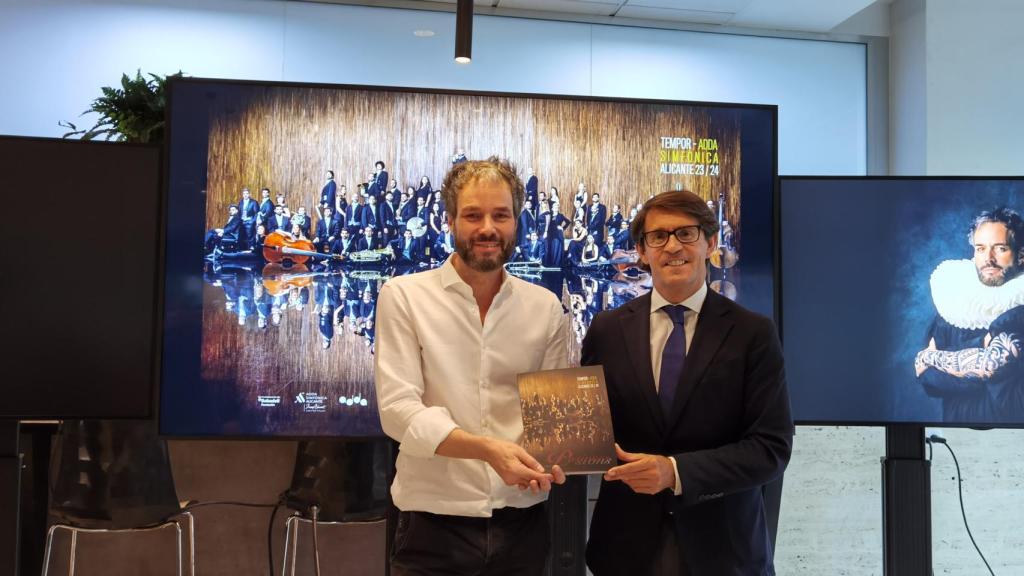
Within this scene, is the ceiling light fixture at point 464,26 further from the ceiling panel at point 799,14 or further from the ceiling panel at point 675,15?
the ceiling panel at point 799,14

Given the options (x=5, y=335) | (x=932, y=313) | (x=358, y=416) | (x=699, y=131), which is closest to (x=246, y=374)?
(x=358, y=416)

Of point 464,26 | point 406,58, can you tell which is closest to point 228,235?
point 464,26

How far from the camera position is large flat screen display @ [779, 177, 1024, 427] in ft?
10.4

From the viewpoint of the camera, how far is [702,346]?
1892 mm

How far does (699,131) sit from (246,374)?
2.03m

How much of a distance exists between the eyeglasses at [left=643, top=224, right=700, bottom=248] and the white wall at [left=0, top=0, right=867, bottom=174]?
303 centimetres

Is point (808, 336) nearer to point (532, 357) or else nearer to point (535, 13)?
point (532, 357)

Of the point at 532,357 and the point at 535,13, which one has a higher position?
the point at 535,13

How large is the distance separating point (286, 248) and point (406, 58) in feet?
6.89

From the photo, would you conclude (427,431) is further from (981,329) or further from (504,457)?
(981,329)

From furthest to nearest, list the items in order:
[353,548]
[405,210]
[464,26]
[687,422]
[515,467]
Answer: [353,548] → [405,210] → [464,26] → [687,422] → [515,467]

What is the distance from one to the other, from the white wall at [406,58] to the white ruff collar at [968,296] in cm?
194

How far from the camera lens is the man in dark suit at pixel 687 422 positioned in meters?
1.81

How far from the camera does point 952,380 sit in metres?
3.17
